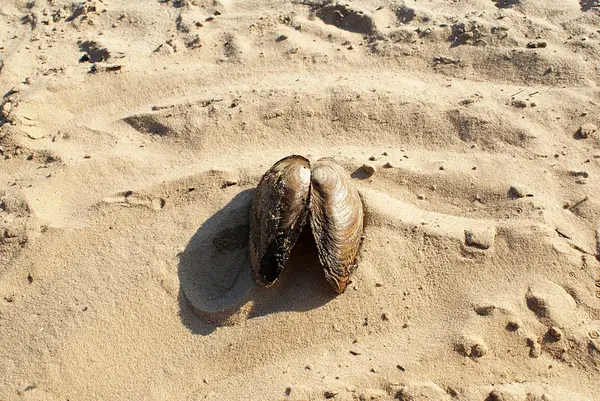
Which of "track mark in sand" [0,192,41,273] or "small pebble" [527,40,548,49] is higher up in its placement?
"small pebble" [527,40,548,49]

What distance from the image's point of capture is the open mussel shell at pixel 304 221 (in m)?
3.14

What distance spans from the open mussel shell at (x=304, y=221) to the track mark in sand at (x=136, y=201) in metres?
0.83

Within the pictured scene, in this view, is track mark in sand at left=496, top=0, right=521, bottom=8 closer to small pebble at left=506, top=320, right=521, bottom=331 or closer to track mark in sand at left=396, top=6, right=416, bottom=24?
track mark in sand at left=396, top=6, right=416, bottom=24

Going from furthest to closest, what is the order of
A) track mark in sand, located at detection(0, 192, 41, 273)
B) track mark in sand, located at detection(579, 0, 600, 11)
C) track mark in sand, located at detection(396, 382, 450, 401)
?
track mark in sand, located at detection(579, 0, 600, 11), track mark in sand, located at detection(0, 192, 41, 273), track mark in sand, located at detection(396, 382, 450, 401)

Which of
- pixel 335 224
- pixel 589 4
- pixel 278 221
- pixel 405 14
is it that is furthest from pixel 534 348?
pixel 589 4

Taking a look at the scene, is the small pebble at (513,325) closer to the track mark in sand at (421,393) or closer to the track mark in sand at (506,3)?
the track mark in sand at (421,393)

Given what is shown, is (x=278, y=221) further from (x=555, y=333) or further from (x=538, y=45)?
(x=538, y=45)

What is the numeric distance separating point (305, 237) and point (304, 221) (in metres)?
0.34

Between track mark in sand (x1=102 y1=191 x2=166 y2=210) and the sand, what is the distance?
0.6 inches

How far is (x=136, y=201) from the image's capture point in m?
3.82

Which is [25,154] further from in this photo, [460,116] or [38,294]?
[460,116]

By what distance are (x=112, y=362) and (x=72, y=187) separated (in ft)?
4.74

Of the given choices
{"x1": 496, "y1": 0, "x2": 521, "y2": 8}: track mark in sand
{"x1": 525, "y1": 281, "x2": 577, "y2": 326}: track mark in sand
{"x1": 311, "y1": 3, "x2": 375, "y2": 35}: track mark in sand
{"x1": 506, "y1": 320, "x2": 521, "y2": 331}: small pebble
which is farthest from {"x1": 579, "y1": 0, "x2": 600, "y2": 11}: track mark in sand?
{"x1": 506, "y1": 320, "x2": 521, "y2": 331}: small pebble

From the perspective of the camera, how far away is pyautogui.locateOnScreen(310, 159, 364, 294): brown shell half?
3148 millimetres
